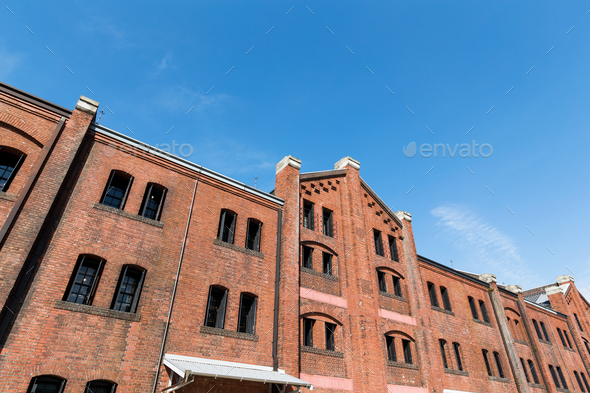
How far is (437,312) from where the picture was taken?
21344 mm

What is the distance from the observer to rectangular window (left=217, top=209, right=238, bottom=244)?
1472 centimetres

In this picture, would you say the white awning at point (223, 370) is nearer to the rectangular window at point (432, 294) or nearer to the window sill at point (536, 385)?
the rectangular window at point (432, 294)

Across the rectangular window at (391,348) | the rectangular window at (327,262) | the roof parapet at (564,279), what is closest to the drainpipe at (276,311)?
the rectangular window at (327,262)

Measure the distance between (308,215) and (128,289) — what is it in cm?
941

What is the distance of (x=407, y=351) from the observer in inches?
717

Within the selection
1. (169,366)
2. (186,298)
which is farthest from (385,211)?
(169,366)

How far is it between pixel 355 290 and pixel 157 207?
994 cm

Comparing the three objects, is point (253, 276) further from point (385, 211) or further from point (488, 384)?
point (488, 384)

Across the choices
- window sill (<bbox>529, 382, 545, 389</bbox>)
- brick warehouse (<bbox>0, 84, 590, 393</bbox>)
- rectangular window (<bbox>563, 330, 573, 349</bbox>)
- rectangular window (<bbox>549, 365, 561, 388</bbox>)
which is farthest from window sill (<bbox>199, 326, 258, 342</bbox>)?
rectangular window (<bbox>563, 330, 573, 349</bbox>)

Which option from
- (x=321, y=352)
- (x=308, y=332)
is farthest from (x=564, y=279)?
(x=308, y=332)

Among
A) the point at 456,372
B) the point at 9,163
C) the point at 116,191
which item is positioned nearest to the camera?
the point at 9,163

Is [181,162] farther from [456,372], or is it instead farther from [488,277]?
[488,277]

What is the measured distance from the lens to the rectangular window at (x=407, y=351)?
58.9 feet

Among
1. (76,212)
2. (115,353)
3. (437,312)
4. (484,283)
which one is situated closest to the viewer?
(115,353)
